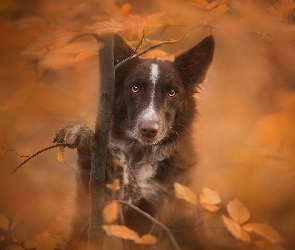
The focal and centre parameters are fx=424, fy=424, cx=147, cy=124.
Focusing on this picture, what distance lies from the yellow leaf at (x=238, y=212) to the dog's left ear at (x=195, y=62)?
2.75 feet

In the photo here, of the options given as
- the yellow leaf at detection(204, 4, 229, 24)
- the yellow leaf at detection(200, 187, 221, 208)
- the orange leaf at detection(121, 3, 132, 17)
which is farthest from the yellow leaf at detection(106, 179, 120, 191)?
the yellow leaf at detection(204, 4, 229, 24)

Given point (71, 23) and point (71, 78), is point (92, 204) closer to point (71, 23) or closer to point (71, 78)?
point (71, 78)

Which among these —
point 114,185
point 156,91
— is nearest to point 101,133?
point 114,185

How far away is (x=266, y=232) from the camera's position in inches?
90.6

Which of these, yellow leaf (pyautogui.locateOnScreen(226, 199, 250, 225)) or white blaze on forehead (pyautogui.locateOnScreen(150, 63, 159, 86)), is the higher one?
white blaze on forehead (pyautogui.locateOnScreen(150, 63, 159, 86))

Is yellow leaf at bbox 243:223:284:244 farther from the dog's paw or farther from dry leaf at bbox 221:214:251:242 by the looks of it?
the dog's paw

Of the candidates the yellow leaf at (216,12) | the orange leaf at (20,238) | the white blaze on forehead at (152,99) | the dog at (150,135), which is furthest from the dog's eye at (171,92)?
the orange leaf at (20,238)

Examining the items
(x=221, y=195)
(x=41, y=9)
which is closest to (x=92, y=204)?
(x=221, y=195)

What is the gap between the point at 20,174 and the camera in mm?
2609

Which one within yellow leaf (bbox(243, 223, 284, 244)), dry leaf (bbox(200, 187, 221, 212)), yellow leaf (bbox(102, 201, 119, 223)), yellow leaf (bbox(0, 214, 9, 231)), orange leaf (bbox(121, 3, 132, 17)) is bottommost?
yellow leaf (bbox(0, 214, 9, 231))

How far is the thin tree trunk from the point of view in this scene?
2.16 meters

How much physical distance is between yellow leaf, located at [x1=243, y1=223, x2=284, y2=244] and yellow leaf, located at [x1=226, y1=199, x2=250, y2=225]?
0.17 feet

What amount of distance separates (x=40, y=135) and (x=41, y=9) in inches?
29.5

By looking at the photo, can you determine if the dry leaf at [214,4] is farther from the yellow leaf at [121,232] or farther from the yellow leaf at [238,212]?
the yellow leaf at [121,232]
